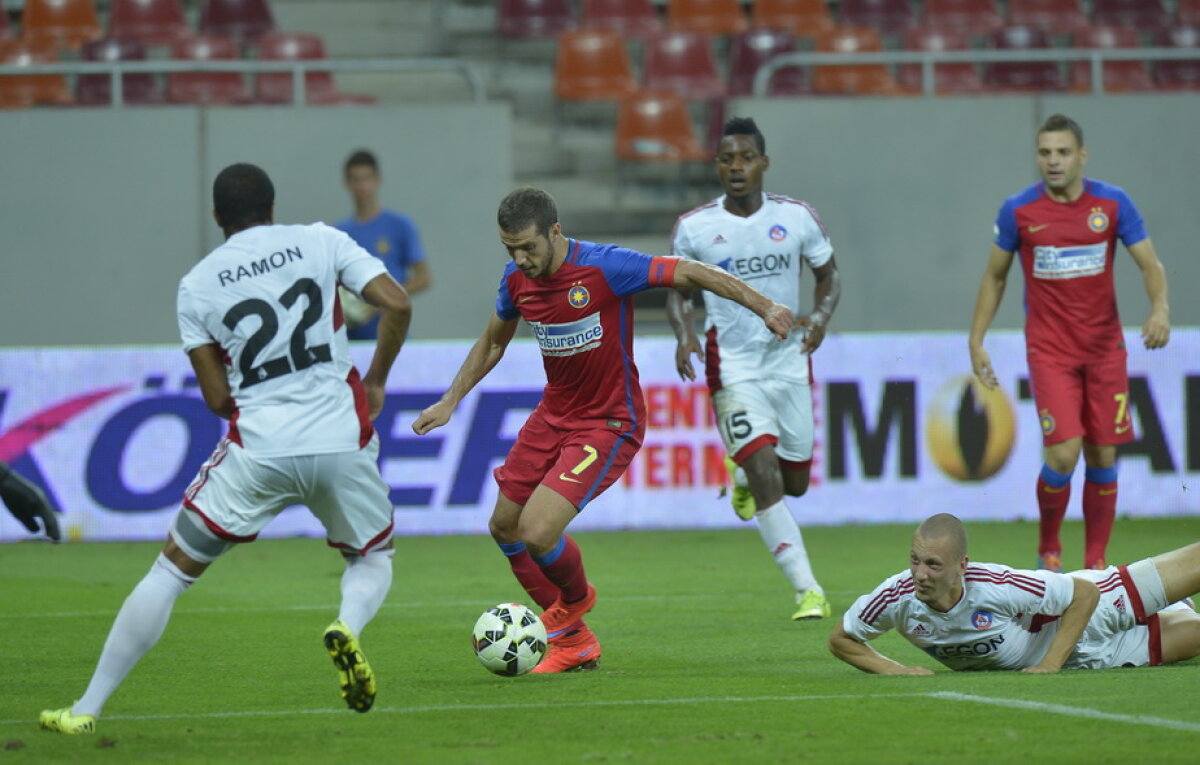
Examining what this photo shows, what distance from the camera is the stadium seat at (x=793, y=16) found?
18.4m

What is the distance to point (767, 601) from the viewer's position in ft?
31.0

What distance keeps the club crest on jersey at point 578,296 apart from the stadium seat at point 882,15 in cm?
1221

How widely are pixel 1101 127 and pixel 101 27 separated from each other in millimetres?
10107

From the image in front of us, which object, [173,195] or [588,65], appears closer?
[173,195]

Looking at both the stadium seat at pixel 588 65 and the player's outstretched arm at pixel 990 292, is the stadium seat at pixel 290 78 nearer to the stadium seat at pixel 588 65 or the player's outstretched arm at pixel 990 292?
the stadium seat at pixel 588 65

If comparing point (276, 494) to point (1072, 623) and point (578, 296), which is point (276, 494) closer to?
point (578, 296)

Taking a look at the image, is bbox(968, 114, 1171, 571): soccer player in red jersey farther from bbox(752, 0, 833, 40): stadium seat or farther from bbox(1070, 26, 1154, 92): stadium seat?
bbox(752, 0, 833, 40): stadium seat

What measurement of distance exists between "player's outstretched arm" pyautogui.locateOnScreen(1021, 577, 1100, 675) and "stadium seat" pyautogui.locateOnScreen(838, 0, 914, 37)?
12.8 meters

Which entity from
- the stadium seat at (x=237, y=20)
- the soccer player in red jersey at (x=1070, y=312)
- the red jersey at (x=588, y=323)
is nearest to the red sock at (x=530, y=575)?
the red jersey at (x=588, y=323)

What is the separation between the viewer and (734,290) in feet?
21.4

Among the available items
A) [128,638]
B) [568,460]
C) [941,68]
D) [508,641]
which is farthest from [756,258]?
[941,68]

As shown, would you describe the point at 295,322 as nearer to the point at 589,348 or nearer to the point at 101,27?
the point at 589,348

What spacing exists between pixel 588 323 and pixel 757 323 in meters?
2.37

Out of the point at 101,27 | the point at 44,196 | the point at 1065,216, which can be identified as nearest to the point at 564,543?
the point at 1065,216
